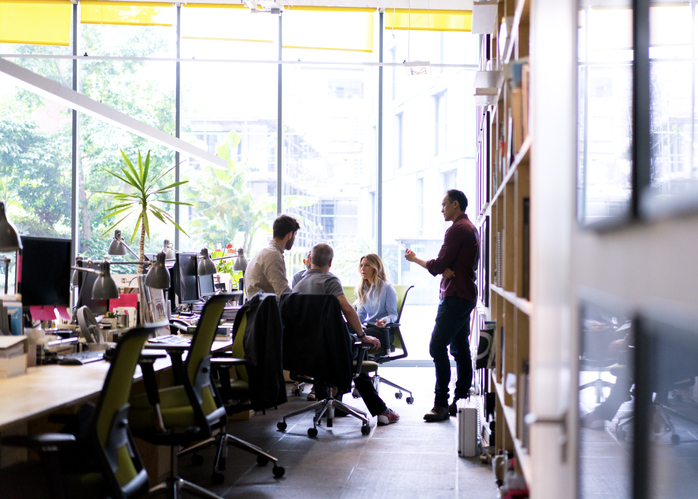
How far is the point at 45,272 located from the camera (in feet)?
10.5

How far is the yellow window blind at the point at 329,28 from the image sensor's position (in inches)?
278

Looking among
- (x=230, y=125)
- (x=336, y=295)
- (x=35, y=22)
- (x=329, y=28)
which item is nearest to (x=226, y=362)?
(x=336, y=295)

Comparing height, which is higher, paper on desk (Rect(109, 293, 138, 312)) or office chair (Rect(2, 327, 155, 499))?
paper on desk (Rect(109, 293, 138, 312))

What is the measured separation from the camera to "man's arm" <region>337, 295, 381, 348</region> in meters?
4.25

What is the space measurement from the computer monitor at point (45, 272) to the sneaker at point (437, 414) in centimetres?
263

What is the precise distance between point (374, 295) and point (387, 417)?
3.53ft

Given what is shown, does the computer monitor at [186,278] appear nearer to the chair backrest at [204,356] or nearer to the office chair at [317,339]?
the office chair at [317,339]

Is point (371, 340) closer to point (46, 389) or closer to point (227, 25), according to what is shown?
point (46, 389)

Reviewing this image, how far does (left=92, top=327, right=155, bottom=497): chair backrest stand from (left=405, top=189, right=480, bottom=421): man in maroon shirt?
9.24 feet

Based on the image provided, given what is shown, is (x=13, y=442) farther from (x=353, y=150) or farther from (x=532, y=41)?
(x=353, y=150)

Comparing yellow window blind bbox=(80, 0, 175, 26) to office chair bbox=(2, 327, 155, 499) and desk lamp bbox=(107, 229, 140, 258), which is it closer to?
desk lamp bbox=(107, 229, 140, 258)

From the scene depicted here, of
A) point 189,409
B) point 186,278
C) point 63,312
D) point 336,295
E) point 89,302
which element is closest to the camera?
point 189,409

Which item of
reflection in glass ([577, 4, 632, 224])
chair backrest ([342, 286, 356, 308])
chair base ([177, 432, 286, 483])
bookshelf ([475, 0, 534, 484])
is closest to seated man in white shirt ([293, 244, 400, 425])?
chair base ([177, 432, 286, 483])

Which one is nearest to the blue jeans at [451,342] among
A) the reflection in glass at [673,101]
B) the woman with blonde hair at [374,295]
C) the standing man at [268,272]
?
the woman with blonde hair at [374,295]
